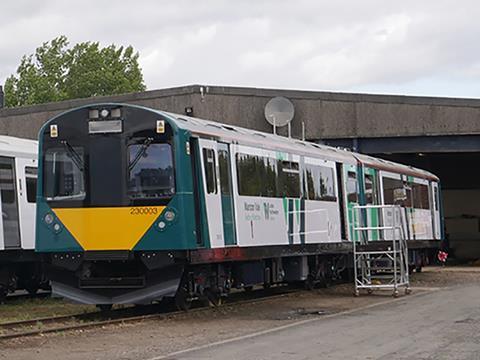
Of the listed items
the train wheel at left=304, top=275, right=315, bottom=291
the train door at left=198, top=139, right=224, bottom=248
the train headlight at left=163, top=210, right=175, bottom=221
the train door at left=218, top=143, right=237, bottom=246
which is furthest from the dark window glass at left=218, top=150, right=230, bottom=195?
the train wheel at left=304, top=275, right=315, bottom=291

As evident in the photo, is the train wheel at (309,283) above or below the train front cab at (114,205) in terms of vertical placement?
below

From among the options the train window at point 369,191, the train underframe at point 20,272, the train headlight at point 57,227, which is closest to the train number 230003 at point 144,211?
the train headlight at point 57,227

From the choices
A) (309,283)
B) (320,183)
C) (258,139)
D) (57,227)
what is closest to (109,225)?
(57,227)

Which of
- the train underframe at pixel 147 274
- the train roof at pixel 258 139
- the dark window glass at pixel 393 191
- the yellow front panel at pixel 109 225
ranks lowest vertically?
the train underframe at pixel 147 274

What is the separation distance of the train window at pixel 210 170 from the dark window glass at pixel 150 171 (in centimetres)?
75

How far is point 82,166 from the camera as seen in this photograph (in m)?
16.1

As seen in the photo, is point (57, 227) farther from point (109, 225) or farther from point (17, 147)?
point (17, 147)

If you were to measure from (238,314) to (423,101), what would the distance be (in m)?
16.6

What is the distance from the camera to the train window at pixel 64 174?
16.1 meters

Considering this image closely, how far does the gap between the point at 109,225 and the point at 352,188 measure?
9420 millimetres

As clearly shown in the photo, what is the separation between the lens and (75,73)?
271ft

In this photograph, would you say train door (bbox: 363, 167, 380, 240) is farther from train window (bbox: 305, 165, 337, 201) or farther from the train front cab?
the train front cab

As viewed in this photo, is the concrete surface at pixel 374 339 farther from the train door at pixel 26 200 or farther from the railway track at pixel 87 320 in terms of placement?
the train door at pixel 26 200

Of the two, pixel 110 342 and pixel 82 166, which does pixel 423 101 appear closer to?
pixel 82 166
